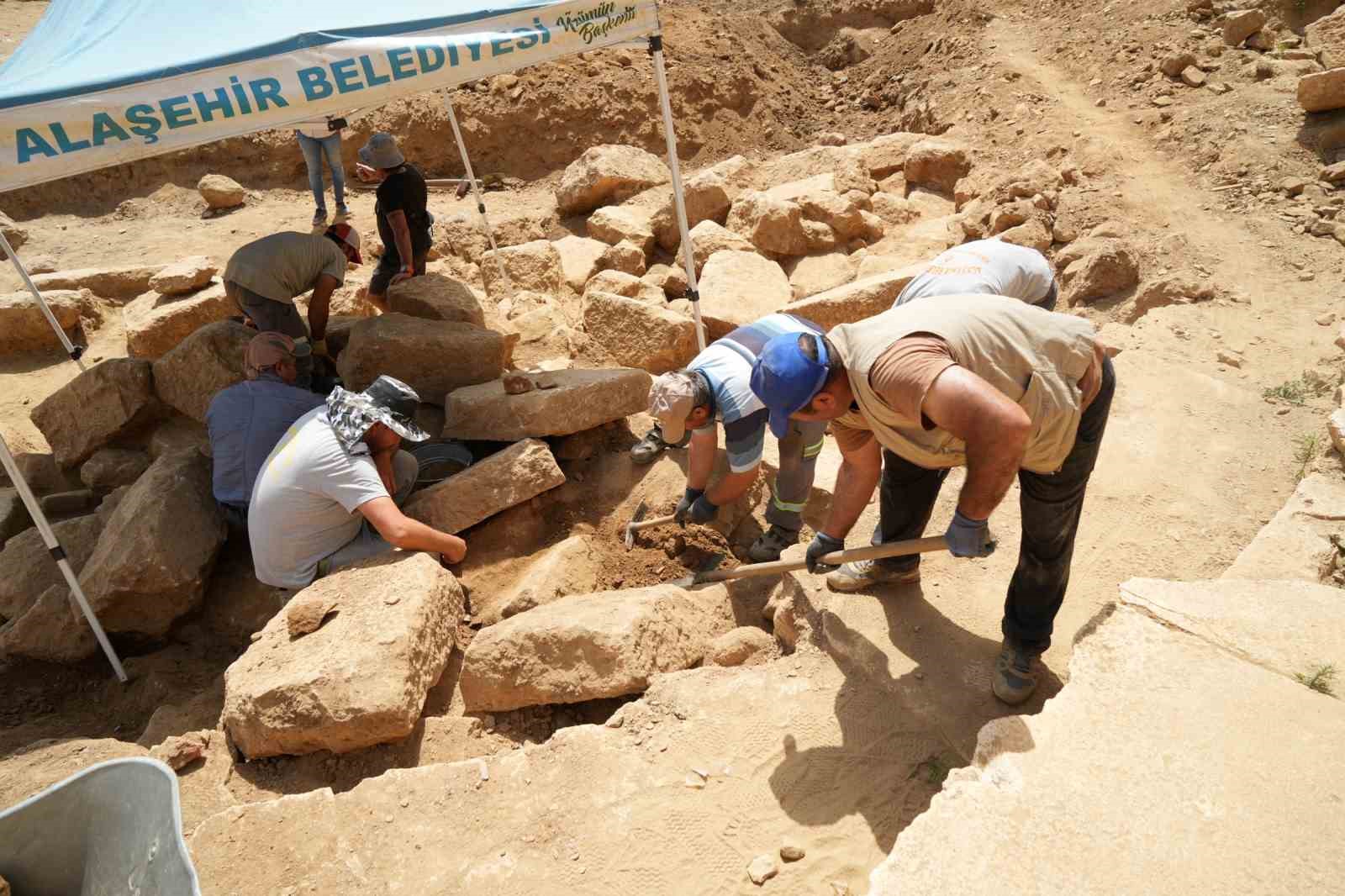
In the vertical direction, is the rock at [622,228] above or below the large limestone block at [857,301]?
below

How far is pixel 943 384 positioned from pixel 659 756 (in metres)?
1.55

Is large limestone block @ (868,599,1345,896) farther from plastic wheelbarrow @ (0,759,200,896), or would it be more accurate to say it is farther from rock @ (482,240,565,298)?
rock @ (482,240,565,298)

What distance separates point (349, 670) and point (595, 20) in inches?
136

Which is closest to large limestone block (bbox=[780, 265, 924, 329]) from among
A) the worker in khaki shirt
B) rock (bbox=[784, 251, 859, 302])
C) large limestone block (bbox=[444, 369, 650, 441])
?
rock (bbox=[784, 251, 859, 302])

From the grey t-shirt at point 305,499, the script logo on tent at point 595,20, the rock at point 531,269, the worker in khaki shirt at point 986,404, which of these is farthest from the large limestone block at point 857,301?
the grey t-shirt at point 305,499

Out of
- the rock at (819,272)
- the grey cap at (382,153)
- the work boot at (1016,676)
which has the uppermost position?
the grey cap at (382,153)

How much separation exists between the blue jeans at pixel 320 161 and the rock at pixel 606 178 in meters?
2.32

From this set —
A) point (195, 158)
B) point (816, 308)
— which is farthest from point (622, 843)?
point (195, 158)

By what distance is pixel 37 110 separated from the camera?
3041mm

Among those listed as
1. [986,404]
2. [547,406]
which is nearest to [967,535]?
[986,404]

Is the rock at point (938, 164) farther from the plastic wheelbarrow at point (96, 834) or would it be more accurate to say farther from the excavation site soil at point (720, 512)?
the plastic wheelbarrow at point (96, 834)

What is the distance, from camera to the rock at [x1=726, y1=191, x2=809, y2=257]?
6.80 m

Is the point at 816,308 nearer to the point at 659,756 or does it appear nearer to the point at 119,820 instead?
the point at 659,756

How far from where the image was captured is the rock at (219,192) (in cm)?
938
